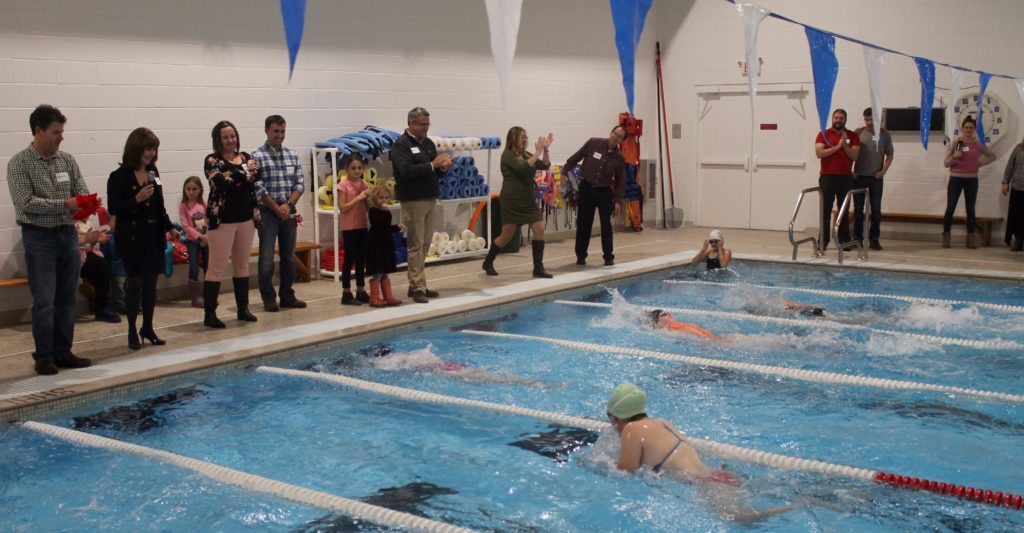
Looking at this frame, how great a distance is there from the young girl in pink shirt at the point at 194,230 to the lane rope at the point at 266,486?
3552mm

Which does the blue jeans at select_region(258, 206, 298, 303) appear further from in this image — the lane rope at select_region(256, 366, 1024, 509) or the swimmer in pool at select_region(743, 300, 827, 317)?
the swimmer in pool at select_region(743, 300, 827, 317)

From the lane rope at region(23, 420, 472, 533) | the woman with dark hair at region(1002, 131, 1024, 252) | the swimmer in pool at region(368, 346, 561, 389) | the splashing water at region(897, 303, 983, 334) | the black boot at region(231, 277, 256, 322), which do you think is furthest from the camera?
the woman with dark hair at region(1002, 131, 1024, 252)

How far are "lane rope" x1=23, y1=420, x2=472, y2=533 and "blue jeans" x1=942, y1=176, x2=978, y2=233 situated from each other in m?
10.8

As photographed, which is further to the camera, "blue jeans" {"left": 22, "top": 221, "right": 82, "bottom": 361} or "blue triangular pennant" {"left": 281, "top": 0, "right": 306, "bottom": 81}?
"blue jeans" {"left": 22, "top": 221, "right": 82, "bottom": 361}

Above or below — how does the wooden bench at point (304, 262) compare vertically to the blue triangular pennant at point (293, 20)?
below

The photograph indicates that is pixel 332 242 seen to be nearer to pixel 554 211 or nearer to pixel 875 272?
pixel 554 211

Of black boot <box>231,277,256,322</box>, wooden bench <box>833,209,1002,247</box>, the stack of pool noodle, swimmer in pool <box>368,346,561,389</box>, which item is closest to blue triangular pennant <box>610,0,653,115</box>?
swimmer in pool <box>368,346,561,389</box>

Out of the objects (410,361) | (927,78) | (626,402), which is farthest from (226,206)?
(927,78)

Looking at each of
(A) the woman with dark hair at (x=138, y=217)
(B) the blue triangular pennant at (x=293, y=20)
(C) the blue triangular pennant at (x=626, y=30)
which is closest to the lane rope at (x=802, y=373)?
(C) the blue triangular pennant at (x=626, y=30)

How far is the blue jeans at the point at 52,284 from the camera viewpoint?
6340mm

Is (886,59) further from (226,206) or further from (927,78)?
(226,206)

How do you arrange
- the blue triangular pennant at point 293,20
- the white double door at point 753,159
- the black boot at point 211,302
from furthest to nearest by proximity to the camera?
the white double door at point 753,159 → the black boot at point 211,302 → the blue triangular pennant at point 293,20

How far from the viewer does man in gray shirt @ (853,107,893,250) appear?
41.2ft

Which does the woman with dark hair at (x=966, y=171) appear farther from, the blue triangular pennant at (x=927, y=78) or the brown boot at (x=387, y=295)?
the brown boot at (x=387, y=295)
